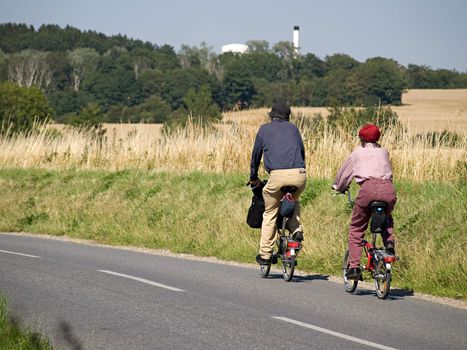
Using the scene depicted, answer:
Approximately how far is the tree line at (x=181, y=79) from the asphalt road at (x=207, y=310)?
436 inches

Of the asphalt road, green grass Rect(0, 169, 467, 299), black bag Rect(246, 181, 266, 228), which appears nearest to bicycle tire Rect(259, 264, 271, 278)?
the asphalt road

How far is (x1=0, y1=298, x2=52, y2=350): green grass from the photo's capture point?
680 cm

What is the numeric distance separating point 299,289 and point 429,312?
6.64 ft

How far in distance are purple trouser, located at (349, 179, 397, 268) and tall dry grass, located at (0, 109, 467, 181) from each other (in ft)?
23.1

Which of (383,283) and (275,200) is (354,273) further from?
(275,200)

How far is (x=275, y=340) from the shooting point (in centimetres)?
750

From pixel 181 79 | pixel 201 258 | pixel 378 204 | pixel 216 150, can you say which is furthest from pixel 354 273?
pixel 181 79

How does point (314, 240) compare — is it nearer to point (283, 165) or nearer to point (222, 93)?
point (283, 165)

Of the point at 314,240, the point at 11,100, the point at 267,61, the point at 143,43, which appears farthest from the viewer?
the point at 143,43

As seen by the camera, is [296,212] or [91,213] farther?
[91,213]

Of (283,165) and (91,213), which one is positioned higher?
Result: (283,165)

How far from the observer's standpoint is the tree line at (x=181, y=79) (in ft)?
231

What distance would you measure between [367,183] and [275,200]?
1792 millimetres

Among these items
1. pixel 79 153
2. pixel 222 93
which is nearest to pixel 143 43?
pixel 222 93
